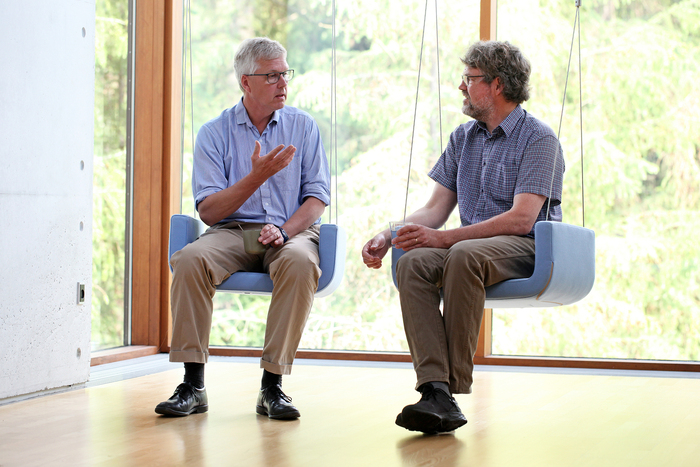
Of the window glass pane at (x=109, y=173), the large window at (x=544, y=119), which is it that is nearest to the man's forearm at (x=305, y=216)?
the window glass pane at (x=109, y=173)

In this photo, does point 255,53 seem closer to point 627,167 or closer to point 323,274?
point 323,274

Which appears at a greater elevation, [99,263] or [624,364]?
[99,263]

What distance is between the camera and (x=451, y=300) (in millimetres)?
2164

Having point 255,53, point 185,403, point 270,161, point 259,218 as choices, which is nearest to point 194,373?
point 185,403

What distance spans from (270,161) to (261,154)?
0.90 feet

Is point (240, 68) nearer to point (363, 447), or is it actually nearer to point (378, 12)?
point (363, 447)

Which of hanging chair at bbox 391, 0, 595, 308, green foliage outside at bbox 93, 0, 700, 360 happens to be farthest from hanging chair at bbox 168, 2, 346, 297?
green foliage outside at bbox 93, 0, 700, 360

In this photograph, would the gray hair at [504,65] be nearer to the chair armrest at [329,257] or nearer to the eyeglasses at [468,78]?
the eyeglasses at [468,78]

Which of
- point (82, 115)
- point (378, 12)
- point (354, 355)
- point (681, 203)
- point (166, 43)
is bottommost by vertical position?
point (354, 355)

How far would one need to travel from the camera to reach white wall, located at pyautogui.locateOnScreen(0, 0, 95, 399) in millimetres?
2699

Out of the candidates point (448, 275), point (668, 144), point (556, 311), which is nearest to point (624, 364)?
point (556, 311)

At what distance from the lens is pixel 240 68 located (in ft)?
9.06

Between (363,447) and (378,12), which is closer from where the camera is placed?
(363,447)

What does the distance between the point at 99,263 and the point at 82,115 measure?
3.25 ft
